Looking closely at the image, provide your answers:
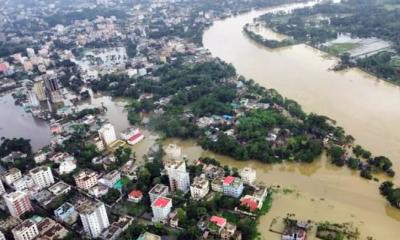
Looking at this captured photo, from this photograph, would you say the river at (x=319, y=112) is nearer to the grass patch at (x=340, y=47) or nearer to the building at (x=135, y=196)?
the grass patch at (x=340, y=47)

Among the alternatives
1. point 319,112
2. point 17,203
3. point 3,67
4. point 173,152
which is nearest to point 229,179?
point 173,152

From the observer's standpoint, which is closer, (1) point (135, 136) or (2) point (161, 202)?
(2) point (161, 202)

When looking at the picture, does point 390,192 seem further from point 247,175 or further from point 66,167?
point 66,167

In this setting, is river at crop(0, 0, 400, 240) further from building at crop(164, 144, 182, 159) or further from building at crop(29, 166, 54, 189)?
building at crop(29, 166, 54, 189)

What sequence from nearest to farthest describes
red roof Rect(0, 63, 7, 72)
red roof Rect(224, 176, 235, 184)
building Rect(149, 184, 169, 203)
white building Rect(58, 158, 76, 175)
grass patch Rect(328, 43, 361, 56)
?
building Rect(149, 184, 169, 203), red roof Rect(224, 176, 235, 184), white building Rect(58, 158, 76, 175), grass patch Rect(328, 43, 361, 56), red roof Rect(0, 63, 7, 72)

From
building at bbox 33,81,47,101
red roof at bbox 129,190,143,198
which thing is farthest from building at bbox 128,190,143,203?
building at bbox 33,81,47,101
